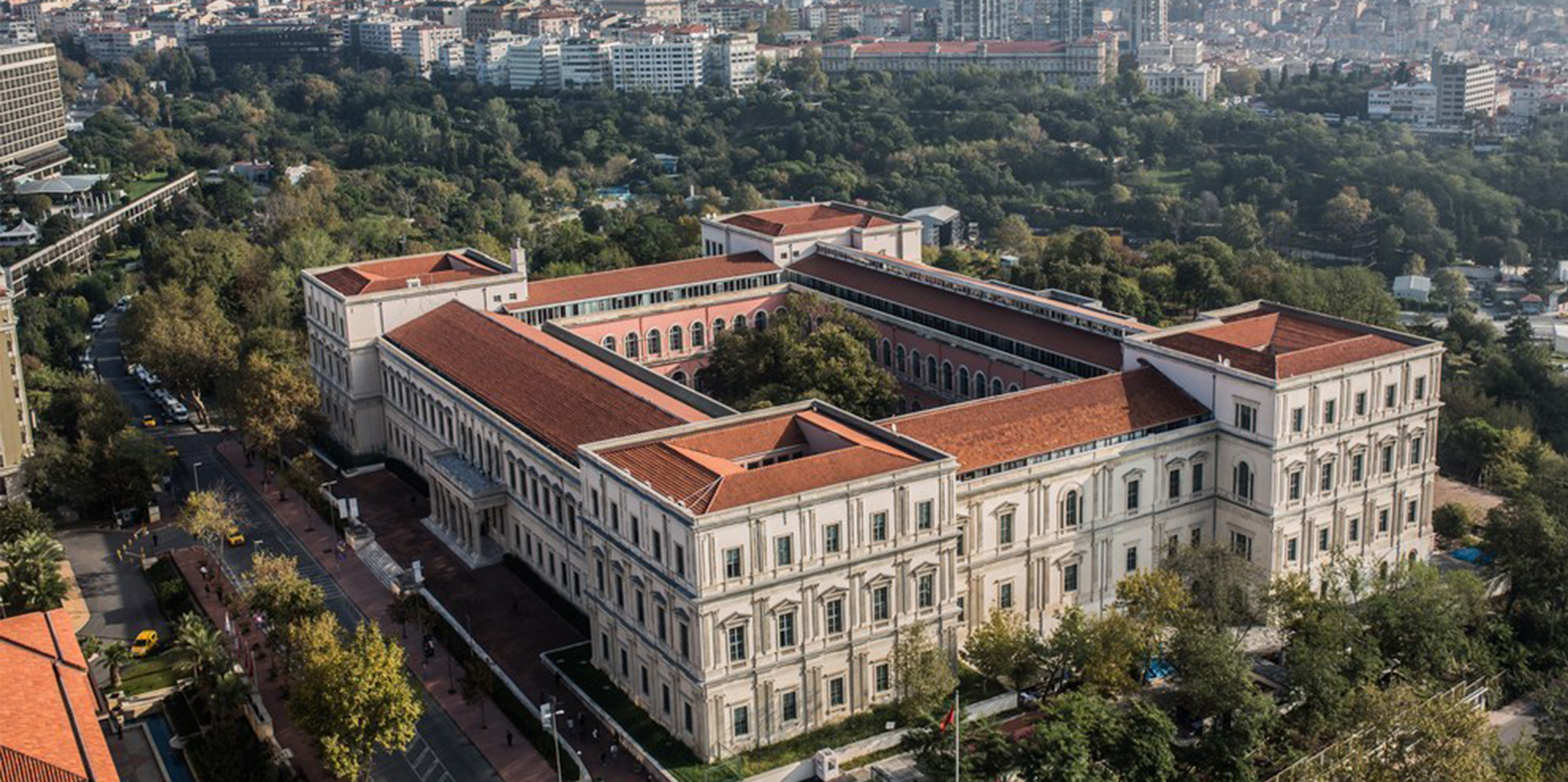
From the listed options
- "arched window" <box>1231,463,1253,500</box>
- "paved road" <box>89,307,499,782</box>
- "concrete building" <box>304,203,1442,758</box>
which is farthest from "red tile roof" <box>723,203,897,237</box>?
"arched window" <box>1231,463,1253,500</box>

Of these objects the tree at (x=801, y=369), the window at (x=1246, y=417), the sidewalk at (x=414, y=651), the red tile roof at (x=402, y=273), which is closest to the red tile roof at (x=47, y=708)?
the sidewalk at (x=414, y=651)

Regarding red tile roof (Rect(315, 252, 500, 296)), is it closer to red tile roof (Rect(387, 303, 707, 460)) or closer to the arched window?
red tile roof (Rect(387, 303, 707, 460))

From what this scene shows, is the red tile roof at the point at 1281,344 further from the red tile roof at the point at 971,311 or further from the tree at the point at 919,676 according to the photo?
the tree at the point at 919,676

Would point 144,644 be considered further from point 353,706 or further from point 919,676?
point 919,676

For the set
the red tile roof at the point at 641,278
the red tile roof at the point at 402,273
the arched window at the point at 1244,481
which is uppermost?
the red tile roof at the point at 402,273

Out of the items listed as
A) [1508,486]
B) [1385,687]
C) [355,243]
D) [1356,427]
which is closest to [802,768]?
[1385,687]

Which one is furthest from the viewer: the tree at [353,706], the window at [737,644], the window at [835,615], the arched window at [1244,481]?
the arched window at [1244,481]

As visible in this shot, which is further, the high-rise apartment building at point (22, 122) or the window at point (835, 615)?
the high-rise apartment building at point (22, 122)
